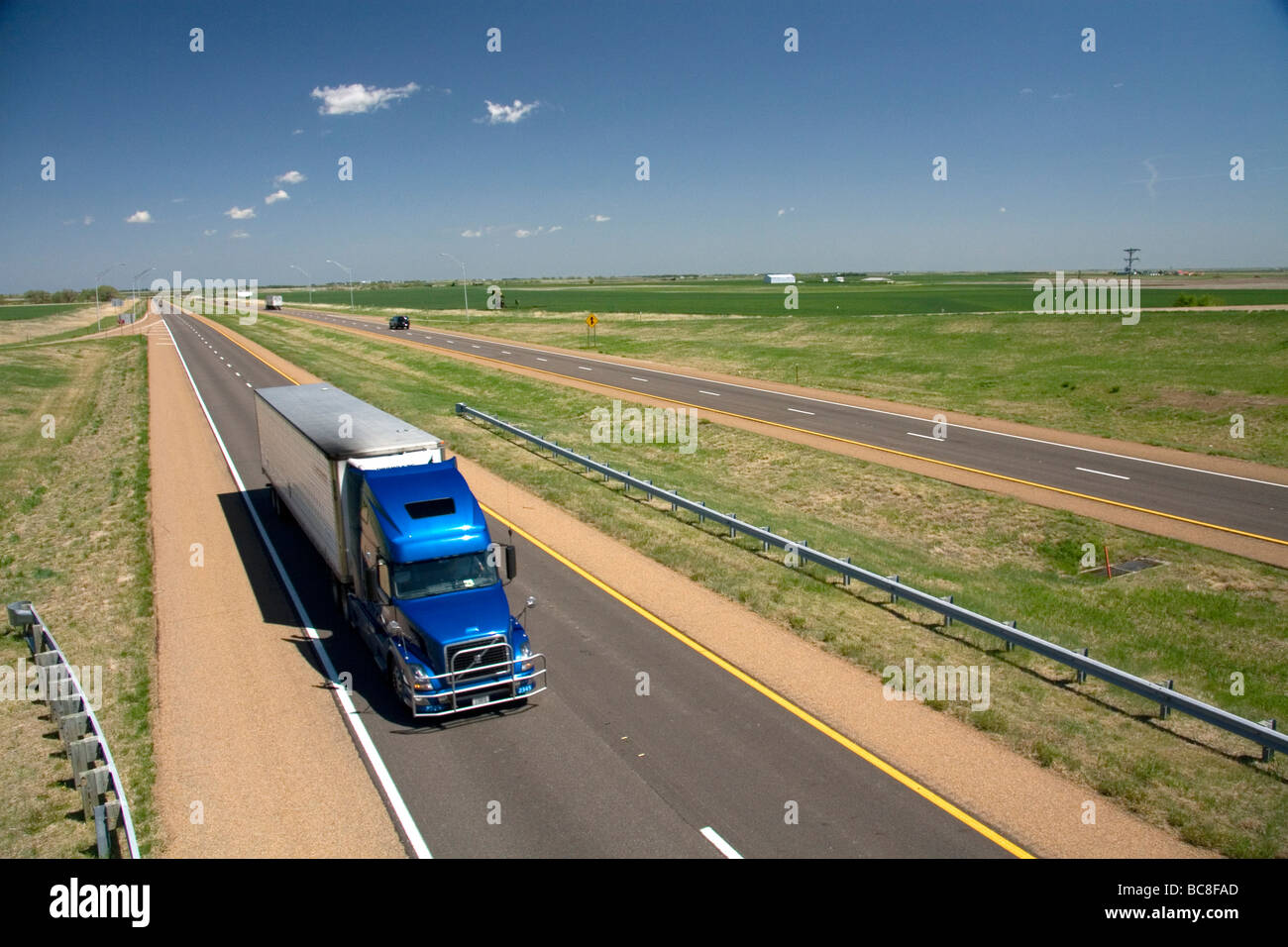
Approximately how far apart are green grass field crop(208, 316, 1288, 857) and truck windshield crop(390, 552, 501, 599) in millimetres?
5562

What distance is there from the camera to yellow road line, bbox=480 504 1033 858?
891 centimetres

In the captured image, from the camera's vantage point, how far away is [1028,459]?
1088 inches

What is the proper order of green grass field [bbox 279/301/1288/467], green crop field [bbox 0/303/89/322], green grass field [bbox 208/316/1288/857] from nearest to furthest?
1. green grass field [bbox 208/316/1288/857]
2. green grass field [bbox 279/301/1288/467]
3. green crop field [bbox 0/303/89/322]

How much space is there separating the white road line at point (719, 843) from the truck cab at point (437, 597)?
3.55m

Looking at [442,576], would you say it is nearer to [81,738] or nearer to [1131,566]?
[81,738]

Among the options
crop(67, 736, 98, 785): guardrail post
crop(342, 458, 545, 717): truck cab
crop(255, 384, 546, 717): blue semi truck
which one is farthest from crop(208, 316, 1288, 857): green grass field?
crop(67, 736, 98, 785): guardrail post

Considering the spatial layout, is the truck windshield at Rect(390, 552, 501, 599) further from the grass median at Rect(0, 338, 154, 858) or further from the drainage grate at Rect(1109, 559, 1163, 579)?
the drainage grate at Rect(1109, 559, 1163, 579)

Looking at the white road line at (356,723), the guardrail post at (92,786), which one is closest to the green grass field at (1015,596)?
the white road line at (356,723)

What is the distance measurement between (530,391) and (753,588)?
1141 inches

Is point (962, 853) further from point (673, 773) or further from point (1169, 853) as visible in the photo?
point (673, 773)

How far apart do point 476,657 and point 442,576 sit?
144 centimetres

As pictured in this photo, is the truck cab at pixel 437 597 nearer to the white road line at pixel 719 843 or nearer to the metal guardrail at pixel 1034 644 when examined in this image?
the white road line at pixel 719 843

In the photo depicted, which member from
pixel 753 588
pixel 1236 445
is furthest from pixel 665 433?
pixel 1236 445

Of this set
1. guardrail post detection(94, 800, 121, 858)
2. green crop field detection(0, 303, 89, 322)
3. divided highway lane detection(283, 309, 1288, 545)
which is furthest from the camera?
green crop field detection(0, 303, 89, 322)
